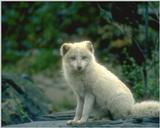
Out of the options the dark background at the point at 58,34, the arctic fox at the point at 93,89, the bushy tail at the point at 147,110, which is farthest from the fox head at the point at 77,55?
the dark background at the point at 58,34

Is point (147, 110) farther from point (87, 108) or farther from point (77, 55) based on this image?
point (77, 55)

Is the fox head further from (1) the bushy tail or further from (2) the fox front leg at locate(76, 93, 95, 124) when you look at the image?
(1) the bushy tail

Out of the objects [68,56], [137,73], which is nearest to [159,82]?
[137,73]

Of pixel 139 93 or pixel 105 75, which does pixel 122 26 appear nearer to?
pixel 139 93

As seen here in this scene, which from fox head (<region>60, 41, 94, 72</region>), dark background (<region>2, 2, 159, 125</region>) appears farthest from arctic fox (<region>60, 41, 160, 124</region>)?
dark background (<region>2, 2, 159, 125</region>)

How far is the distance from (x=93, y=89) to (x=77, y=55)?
1.57 feet

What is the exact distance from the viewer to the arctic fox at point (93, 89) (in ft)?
33.9

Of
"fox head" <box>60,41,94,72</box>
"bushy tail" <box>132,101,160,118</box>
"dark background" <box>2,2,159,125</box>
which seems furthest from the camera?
"dark background" <box>2,2,159,125</box>

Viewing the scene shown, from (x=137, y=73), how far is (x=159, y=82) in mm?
403

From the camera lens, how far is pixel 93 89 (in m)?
10.4

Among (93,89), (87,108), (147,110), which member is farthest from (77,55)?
(147,110)

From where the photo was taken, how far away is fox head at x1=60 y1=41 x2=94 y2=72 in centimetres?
1027

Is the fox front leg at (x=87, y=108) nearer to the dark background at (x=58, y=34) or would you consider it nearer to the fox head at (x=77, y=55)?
the fox head at (x=77, y=55)

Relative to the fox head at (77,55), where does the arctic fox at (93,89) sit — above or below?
below
